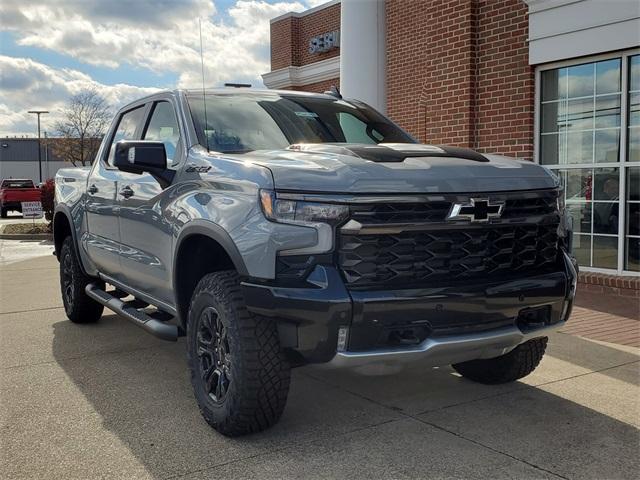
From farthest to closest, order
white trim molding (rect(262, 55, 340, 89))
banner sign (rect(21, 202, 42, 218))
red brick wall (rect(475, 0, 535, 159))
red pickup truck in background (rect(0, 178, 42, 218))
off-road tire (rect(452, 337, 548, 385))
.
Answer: red pickup truck in background (rect(0, 178, 42, 218))
banner sign (rect(21, 202, 42, 218))
white trim molding (rect(262, 55, 340, 89))
red brick wall (rect(475, 0, 535, 159))
off-road tire (rect(452, 337, 548, 385))

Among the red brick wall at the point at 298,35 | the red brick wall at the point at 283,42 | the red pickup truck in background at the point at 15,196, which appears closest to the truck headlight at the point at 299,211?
the red brick wall at the point at 298,35

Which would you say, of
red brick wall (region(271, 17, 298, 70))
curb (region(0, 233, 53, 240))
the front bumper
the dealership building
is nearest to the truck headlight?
the front bumper

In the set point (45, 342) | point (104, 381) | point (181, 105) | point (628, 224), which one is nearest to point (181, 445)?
point (104, 381)

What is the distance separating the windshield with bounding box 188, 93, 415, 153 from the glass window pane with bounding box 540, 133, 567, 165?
3.93 metres

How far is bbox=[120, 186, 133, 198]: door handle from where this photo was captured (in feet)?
16.1

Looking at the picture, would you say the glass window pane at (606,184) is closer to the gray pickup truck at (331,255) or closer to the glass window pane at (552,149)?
the glass window pane at (552,149)

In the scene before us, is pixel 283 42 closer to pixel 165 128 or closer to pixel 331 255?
pixel 165 128

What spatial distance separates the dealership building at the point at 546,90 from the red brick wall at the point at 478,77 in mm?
14

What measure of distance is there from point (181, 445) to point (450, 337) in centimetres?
155

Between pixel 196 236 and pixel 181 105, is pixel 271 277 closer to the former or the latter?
pixel 196 236

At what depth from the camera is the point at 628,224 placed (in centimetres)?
762

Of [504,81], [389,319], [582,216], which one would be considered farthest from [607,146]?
[389,319]

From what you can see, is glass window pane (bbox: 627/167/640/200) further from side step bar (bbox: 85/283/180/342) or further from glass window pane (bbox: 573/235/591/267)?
side step bar (bbox: 85/283/180/342)

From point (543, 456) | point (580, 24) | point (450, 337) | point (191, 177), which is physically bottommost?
point (543, 456)
